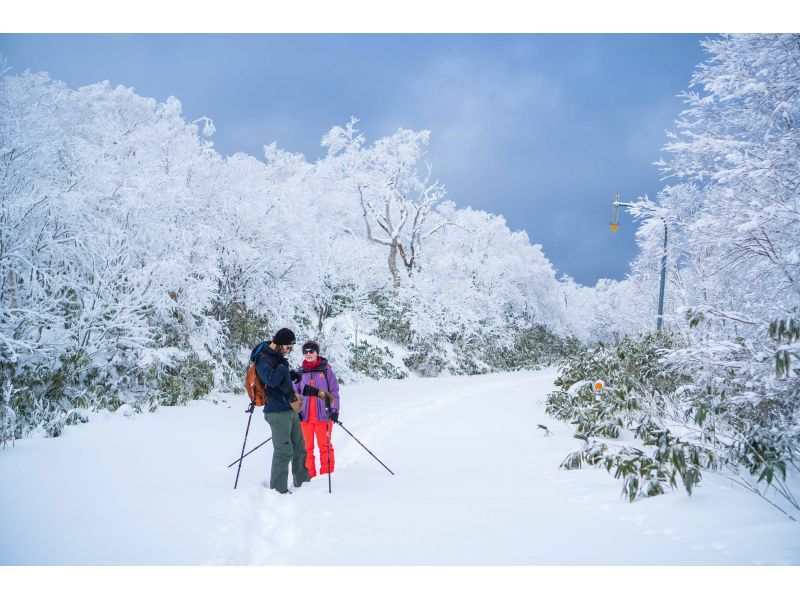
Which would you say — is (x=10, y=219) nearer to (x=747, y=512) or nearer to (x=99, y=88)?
(x=747, y=512)

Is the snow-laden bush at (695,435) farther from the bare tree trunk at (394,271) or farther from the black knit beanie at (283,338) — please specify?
the bare tree trunk at (394,271)

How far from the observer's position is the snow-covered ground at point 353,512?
349 centimetres

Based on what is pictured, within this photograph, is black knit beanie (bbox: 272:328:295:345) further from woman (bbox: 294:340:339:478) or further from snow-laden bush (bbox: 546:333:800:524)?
snow-laden bush (bbox: 546:333:800:524)

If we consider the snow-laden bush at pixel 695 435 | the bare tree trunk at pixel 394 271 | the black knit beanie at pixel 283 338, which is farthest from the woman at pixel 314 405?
the bare tree trunk at pixel 394 271

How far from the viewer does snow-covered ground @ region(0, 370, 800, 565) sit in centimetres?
349

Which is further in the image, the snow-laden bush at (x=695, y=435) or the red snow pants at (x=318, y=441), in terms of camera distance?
the red snow pants at (x=318, y=441)

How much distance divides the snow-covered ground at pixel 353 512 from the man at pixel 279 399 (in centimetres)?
27

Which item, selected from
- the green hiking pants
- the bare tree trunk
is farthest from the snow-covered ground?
the bare tree trunk

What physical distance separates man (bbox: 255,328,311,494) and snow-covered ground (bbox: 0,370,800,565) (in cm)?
27

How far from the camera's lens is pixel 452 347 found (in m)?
→ 25.9

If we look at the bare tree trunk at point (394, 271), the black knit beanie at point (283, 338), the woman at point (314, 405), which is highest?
the bare tree trunk at point (394, 271)

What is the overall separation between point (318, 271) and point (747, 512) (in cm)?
1516

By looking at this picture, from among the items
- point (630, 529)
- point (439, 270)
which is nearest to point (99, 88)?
point (439, 270)

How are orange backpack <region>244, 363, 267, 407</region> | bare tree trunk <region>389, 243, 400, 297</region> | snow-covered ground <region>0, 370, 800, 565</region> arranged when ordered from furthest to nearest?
1. bare tree trunk <region>389, 243, 400, 297</region>
2. orange backpack <region>244, 363, 267, 407</region>
3. snow-covered ground <region>0, 370, 800, 565</region>
